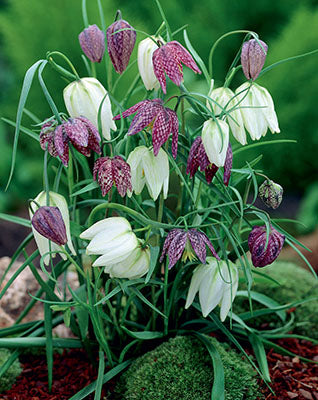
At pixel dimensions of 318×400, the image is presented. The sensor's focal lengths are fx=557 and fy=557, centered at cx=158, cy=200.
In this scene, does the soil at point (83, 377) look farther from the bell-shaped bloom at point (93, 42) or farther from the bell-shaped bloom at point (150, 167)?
the bell-shaped bloom at point (93, 42)

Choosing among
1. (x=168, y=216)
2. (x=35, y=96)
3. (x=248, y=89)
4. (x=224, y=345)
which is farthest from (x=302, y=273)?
(x=35, y=96)

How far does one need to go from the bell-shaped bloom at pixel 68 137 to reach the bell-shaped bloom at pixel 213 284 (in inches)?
10.2

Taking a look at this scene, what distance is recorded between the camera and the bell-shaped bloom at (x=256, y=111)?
32.0 inches

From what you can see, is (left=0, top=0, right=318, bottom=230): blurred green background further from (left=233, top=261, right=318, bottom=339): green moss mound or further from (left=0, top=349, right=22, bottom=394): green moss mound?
(left=0, top=349, right=22, bottom=394): green moss mound

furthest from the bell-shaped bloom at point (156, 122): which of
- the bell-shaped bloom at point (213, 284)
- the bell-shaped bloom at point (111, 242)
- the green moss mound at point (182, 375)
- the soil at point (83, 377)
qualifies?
the soil at point (83, 377)

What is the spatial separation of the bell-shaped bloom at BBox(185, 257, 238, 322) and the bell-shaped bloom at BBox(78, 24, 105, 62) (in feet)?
1.19

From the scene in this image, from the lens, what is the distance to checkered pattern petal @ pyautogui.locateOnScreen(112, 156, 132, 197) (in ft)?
2.46

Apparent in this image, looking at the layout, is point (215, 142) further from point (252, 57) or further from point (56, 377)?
point (56, 377)

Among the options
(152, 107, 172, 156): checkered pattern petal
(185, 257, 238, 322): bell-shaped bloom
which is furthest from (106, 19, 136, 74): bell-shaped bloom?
(185, 257, 238, 322): bell-shaped bloom

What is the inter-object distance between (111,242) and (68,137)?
15cm

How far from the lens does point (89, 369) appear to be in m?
1.05

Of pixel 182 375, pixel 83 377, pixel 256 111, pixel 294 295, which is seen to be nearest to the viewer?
pixel 256 111

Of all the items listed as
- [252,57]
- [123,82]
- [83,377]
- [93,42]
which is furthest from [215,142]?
[123,82]

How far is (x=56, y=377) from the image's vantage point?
1049 millimetres
